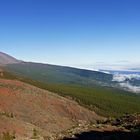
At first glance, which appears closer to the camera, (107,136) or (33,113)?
(107,136)

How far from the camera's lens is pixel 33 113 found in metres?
84.2

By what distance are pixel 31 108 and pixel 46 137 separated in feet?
86.3

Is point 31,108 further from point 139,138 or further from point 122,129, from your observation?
point 139,138

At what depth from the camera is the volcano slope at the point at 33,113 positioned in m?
64.2

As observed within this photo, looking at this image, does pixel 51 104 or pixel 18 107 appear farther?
pixel 51 104

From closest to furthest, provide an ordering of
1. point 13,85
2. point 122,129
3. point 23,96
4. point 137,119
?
point 122,129 → point 137,119 → point 23,96 → point 13,85

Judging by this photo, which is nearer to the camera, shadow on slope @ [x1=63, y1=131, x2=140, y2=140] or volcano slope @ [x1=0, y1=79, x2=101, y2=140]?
shadow on slope @ [x1=63, y1=131, x2=140, y2=140]

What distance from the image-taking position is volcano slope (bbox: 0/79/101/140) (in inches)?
2530

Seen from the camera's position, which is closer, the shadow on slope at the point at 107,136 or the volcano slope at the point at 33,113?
the shadow on slope at the point at 107,136

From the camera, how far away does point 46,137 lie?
62.6 metres

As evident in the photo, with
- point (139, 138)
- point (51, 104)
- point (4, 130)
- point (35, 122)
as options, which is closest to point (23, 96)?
point (51, 104)

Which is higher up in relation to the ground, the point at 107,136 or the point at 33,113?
the point at 107,136

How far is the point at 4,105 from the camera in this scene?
281 feet

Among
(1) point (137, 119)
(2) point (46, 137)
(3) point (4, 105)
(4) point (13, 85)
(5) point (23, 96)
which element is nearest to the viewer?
(2) point (46, 137)
